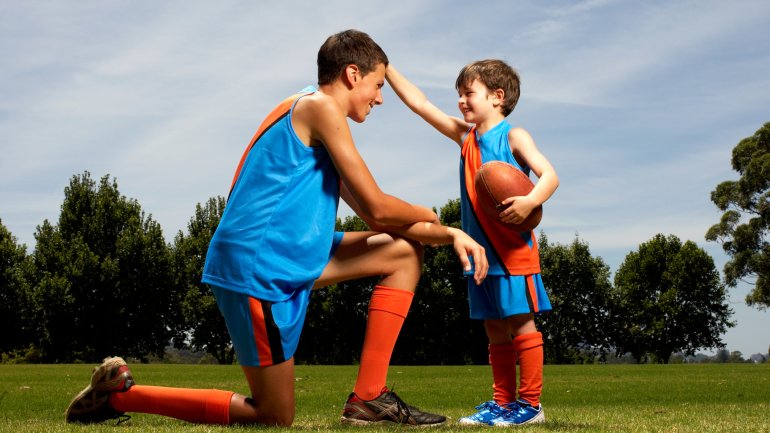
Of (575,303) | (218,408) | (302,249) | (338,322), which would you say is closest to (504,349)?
(302,249)

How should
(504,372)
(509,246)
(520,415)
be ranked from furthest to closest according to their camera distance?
(504,372), (509,246), (520,415)

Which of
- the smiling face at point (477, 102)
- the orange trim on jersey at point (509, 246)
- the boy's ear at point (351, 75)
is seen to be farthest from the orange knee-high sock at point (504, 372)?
the boy's ear at point (351, 75)

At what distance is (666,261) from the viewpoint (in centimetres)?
5891

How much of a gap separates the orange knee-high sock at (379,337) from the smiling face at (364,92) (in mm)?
1066

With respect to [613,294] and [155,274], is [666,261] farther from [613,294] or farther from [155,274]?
[155,274]

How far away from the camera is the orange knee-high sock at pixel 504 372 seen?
18.6 ft

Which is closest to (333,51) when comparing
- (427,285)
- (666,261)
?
(427,285)

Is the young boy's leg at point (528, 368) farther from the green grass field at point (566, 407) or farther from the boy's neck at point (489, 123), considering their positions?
the boy's neck at point (489, 123)

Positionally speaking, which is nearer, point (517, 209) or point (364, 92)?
point (364, 92)

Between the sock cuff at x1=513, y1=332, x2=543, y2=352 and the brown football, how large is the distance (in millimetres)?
722

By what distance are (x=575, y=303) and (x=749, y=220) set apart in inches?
526

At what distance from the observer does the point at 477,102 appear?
584 centimetres

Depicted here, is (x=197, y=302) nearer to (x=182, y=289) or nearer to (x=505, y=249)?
(x=182, y=289)

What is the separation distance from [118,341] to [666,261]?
38.3 metres
